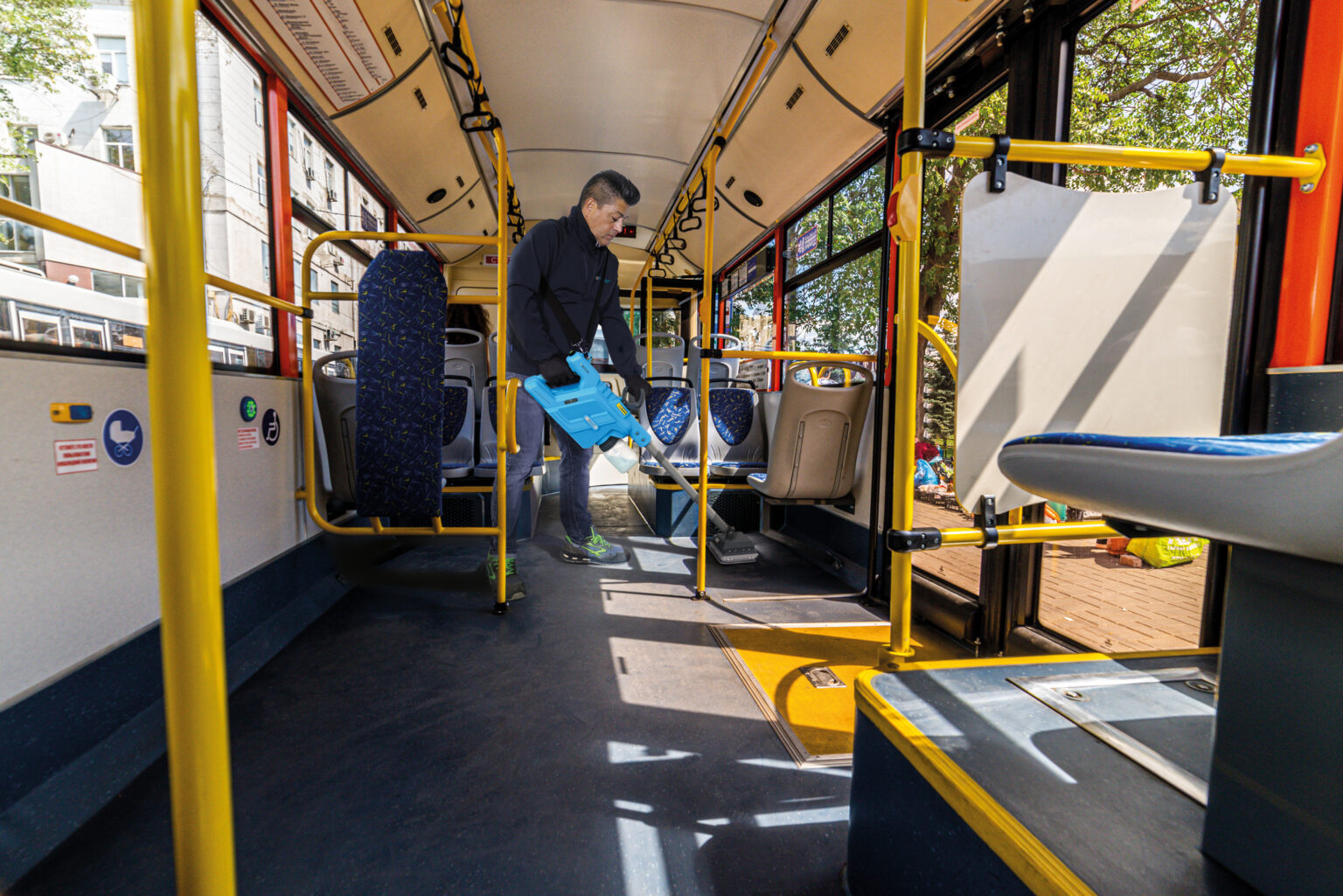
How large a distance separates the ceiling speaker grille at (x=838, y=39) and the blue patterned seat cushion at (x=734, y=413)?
235 centimetres

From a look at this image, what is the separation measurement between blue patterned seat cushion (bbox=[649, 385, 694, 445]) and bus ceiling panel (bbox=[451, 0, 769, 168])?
5.89 ft

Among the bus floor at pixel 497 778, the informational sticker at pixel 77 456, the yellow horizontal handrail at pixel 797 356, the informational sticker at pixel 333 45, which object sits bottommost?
the bus floor at pixel 497 778

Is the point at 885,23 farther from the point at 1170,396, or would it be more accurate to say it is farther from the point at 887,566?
the point at 887,566

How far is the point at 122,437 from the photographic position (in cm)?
160

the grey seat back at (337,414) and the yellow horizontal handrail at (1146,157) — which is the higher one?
the yellow horizontal handrail at (1146,157)

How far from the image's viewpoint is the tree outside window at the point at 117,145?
62.9 inches

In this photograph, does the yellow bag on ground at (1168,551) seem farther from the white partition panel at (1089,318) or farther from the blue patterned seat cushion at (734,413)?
the blue patterned seat cushion at (734,413)

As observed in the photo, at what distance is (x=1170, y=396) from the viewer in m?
1.47

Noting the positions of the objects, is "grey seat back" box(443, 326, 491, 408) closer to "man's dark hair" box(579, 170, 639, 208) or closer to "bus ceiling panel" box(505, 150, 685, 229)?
"bus ceiling panel" box(505, 150, 685, 229)

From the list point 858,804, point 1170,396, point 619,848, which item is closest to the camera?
point 858,804

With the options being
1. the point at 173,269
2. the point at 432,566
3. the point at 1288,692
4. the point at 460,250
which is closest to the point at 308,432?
the point at 432,566

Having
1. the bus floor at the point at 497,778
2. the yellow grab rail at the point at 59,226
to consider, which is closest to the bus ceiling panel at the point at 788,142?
the bus floor at the point at 497,778

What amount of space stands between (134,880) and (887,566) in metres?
2.74

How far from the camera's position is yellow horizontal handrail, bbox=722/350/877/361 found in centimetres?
276
